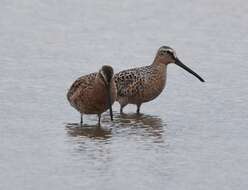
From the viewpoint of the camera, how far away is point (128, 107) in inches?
521

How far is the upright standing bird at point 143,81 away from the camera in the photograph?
12.7 meters

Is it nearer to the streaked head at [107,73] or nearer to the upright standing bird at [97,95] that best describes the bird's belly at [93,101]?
the upright standing bird at [97,95]

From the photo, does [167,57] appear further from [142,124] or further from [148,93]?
[142,124]

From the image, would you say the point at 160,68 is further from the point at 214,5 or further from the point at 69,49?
the point at 214,5

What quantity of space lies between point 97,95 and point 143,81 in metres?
1.44

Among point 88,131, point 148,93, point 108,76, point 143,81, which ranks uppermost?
point 108,76

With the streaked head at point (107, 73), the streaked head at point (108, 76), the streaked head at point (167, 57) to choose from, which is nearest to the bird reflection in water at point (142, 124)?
the streaked head at point (108, 76)

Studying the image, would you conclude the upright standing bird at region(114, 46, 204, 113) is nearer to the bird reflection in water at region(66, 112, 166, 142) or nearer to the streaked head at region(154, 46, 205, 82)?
the streaked head at region(154, 46, 205, 82)

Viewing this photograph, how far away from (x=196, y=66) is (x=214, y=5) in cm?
358

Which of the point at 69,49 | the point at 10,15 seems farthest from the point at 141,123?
the point at 10,15

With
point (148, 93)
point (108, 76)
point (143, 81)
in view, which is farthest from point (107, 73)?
point (143, 81)

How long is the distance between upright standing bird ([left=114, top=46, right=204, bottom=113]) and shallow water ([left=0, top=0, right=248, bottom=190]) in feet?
0.64

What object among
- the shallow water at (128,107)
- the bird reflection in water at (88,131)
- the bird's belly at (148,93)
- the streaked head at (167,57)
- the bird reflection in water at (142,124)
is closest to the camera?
the shallow water at (128,107)

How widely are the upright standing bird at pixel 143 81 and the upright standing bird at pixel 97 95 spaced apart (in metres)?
1.04
